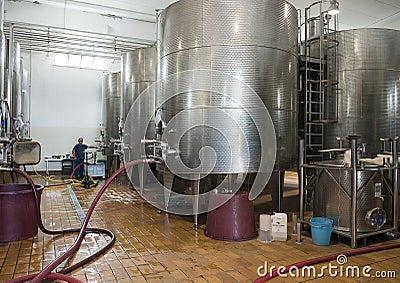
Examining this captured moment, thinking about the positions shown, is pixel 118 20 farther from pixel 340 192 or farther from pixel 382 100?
pixel 340 192

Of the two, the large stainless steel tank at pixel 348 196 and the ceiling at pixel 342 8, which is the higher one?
the ceiling at pixel 342 8

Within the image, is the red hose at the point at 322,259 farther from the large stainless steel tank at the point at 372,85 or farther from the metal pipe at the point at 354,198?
the large stainless steel tank at the point at 372,85

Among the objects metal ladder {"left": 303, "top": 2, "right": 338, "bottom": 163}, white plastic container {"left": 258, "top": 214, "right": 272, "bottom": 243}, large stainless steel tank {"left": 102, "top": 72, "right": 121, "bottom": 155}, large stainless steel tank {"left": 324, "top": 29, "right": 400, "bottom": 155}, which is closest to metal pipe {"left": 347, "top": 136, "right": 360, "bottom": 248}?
white plastic container {"left": 258, "top": 214, "right": 272, "bottom": 243}

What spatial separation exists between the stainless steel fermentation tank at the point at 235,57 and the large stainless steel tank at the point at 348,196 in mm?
721

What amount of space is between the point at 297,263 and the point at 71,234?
245 centimetres

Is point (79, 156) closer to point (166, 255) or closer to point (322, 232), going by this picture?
point (166, 255)

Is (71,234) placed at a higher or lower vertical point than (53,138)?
lower

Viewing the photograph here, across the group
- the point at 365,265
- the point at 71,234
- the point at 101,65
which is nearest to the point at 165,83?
the point at 71,234

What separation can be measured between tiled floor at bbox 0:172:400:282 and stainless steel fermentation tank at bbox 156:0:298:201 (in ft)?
2.83

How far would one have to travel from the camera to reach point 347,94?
5.10 metres

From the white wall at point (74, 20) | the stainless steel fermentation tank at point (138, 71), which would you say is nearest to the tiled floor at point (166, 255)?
the stainless steel fermentation tank at point (138, 71)

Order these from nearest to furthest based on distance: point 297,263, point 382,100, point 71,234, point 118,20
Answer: point 297,263 → point 71,234 → point 382,100 → point 118,20

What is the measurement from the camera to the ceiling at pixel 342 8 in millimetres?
7215

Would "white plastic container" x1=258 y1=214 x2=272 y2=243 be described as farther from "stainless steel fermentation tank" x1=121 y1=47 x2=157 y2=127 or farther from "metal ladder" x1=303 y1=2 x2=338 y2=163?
"stainless steel fermentation tank" x1=121 y1=47 x2=157 y2=127
